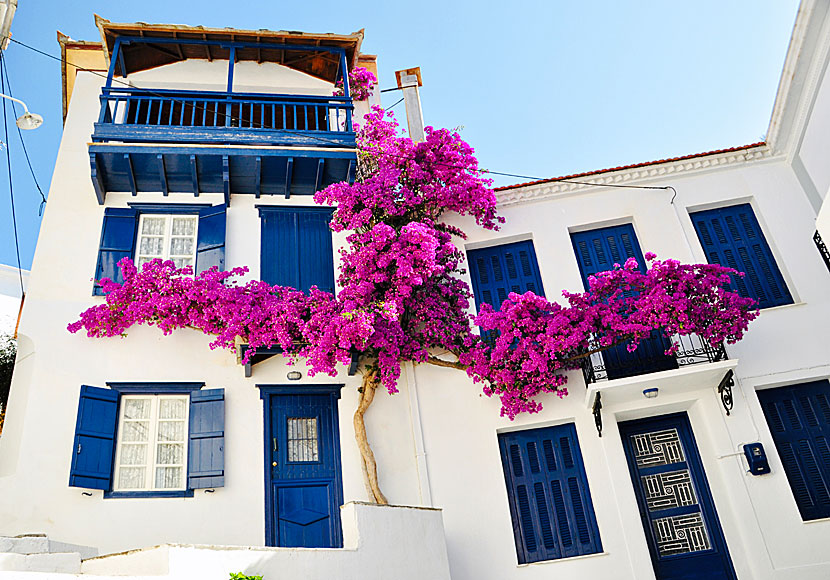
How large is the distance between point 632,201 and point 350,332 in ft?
18.1

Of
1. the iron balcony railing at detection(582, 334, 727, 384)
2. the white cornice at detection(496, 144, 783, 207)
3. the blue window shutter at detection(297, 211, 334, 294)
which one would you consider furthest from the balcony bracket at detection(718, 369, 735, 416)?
the blue window shutter at detection(297, 211, 334, 294)

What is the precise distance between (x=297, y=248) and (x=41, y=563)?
6.56 metres

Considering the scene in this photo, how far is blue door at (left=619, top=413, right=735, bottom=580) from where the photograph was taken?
1004 centimetres

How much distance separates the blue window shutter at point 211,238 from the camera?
37.1 ft

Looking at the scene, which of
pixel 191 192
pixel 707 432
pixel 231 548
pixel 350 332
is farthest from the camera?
pixel 191 192

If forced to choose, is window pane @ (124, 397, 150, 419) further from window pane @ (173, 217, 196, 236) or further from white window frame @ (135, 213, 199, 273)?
window pane @ (173, 217, 196, 236)

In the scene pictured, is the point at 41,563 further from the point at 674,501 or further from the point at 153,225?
the point at 674,501

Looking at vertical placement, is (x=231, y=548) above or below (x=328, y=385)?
below

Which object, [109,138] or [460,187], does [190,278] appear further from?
[460,187]

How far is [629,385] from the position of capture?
33.3ft

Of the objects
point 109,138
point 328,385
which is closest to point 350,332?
point 328,385

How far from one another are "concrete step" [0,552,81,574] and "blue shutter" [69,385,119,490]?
3.03 m

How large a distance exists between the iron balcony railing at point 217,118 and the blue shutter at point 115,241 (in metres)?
1.16

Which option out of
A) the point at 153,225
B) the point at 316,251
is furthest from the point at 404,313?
the point at 153,225
